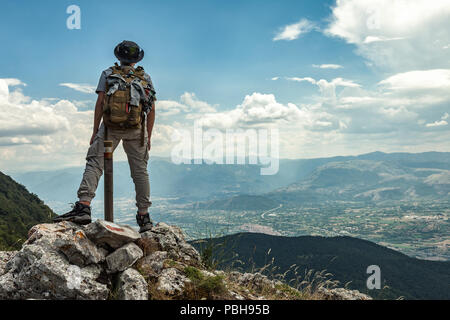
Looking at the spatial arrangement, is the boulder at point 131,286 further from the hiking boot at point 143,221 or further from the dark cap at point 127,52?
the dark cap at point 127,52

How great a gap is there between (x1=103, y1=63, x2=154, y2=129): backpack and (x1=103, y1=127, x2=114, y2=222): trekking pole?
434 millimetres

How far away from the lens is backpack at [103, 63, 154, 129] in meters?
6.89

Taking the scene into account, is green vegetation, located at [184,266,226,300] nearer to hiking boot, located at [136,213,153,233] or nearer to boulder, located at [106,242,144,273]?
boulder, located at [106,242,144,273]

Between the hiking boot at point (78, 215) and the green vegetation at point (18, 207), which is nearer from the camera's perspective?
the hiking boot at point (78, 215)

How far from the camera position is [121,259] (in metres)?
5.78


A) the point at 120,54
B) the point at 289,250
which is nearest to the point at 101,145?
the point at 120,54

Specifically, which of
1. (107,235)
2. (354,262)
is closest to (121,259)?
(107,235)

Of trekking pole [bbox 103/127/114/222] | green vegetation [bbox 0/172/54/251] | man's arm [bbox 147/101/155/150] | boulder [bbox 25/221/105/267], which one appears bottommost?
green vegetation [bbox 0/172/54/251]

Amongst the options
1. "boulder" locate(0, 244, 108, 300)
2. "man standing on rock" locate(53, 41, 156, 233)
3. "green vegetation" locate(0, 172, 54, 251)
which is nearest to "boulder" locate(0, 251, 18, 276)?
"boulder" locate(0, 244, 108, 300)

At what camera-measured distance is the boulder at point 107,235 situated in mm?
5965

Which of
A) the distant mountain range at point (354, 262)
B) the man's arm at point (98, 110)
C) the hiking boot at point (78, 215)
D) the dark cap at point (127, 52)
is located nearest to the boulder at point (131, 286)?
the hiking boot at point (78, 215)
